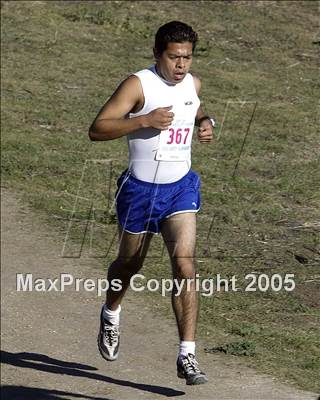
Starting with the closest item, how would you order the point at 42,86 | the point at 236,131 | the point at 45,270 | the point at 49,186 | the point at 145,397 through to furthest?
the point at 145,397 < the point at 45,270 < the point at 49,186 < the point at 236,131 < the point at 42,86

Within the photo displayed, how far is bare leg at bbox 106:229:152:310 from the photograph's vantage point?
287 inches

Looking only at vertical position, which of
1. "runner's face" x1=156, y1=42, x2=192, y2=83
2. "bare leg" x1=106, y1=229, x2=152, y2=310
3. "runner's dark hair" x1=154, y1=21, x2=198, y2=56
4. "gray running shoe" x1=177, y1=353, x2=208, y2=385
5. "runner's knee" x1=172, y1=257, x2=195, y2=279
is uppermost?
"runner's dark hair" x1=154, y1=21, x2=198, y2=56

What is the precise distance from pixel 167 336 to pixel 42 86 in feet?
21.5

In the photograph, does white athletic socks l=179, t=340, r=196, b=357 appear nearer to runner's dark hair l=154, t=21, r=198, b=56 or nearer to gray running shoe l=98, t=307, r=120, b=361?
Result: gray running shoe l=98, t=307, r=120, b=361

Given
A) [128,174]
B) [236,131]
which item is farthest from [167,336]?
[236,131]

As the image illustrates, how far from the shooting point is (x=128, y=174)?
23.6 feet

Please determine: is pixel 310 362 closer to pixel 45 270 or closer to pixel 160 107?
pixel 160 107

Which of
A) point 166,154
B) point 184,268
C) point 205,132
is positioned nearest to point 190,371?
point 184,268

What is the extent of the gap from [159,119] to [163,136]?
0.58ft

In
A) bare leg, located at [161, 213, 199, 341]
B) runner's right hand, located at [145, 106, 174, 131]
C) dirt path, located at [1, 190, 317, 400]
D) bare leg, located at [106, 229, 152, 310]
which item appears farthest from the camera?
dirt path, located at [1, 190, 317, 400]

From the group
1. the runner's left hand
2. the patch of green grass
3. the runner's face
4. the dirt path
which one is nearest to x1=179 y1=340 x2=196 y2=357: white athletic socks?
the dirt path

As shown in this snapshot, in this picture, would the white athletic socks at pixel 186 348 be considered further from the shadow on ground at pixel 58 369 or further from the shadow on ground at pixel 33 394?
the shadow on ground at pixel 33 394

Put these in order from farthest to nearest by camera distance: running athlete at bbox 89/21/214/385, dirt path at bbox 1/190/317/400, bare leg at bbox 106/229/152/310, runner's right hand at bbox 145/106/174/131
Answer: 1. dirt path at bbox 1/190/317/400
2. bare leg at bbox 106/229/152/310
3. running athlete at bbox 89/21/214/385
4. runner's right hand at bbox 145/106/174/131

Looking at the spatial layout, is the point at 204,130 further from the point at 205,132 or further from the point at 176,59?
the point at 176,59
